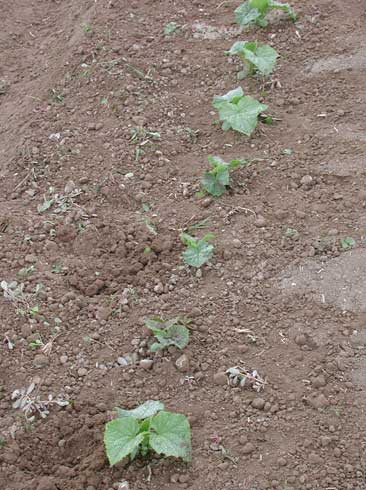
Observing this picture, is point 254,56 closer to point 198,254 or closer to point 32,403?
point 198,254

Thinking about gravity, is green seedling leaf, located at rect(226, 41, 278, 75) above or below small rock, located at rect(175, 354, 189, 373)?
above

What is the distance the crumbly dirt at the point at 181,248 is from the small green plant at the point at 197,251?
0.05 m

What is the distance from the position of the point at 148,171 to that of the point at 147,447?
156cm

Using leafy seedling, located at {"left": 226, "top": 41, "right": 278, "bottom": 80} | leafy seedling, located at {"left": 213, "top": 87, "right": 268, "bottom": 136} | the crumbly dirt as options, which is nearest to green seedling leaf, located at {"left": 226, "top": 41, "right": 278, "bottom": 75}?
leafy seedling, located at {"left": 226, "top": 41, "right": 278, "bottom": 80}

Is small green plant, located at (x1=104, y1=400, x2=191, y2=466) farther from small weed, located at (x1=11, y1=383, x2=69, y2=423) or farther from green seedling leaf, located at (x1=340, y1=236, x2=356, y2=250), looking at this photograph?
green seedling leaf, located at (x1=340, y1=236, x2=356, y2=250)

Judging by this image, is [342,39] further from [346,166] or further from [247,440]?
A: [247,440]

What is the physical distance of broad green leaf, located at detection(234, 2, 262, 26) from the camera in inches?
176

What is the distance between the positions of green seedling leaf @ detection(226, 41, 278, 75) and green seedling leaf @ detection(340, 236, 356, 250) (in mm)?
1202

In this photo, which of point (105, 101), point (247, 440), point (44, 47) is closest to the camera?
point (247, 440)

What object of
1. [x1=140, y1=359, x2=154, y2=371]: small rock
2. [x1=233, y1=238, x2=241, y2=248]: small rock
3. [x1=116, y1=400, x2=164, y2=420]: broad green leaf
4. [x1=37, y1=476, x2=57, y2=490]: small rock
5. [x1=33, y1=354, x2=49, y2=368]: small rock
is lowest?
[x1=233, y1=238, x2=241, y2=248]: small rock

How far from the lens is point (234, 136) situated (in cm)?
387

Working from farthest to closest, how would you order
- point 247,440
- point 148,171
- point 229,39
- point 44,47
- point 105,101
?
point 44,47
point 229,39
point 105,101
point 148,171
point 247,440

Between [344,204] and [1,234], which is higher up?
[1,234]

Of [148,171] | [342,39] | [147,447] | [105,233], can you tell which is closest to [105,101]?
[148,171]
